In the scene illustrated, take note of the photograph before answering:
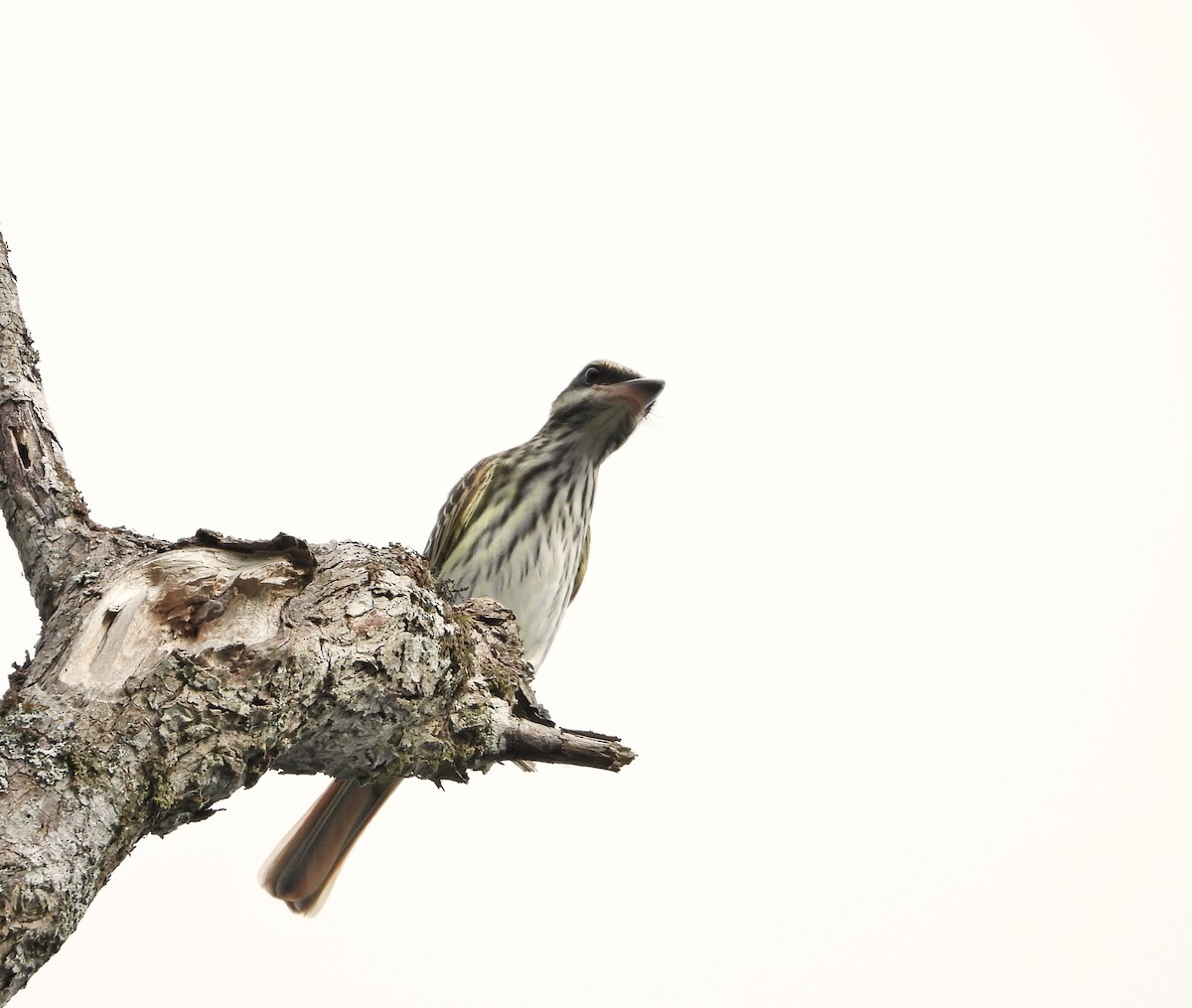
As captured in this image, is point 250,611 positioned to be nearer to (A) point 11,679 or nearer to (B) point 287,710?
(B) point 287,710

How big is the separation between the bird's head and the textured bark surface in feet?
9.55

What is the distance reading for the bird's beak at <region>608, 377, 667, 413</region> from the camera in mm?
6309

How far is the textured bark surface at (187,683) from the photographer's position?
89.5 inches

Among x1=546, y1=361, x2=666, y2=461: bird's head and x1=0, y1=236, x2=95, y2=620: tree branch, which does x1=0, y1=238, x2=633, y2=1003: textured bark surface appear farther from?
x1=546, y1=361, x2=666, y2=461: bird's head

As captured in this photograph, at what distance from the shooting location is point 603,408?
6.54 m

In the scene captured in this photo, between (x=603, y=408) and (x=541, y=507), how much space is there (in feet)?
2.16

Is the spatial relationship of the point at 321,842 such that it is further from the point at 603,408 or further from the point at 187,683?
the point at 603,408

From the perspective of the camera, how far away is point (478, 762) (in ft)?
11.1

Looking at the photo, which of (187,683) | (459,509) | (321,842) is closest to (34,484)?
(187,683)

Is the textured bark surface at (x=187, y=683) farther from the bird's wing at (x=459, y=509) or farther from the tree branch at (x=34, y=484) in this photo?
the bird's wing at (x=459, y=509)

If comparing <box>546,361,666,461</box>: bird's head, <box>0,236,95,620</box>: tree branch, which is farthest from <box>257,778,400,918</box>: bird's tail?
<box>546,361,666,461</box>: bird's head

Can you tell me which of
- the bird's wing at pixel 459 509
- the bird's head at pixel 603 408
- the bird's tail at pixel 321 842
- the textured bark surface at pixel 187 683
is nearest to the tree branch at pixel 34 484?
the textured bark surface at pixel 187 683

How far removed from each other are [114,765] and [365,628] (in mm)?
794

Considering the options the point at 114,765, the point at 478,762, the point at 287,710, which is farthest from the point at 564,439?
the point at 114,765
